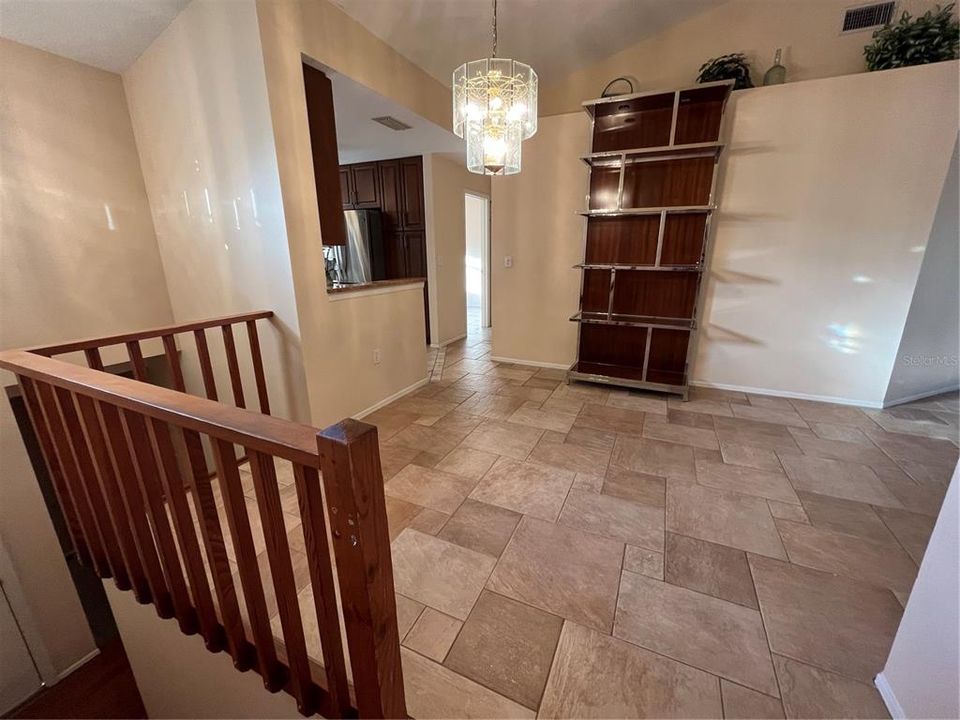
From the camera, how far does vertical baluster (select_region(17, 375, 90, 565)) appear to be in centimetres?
147

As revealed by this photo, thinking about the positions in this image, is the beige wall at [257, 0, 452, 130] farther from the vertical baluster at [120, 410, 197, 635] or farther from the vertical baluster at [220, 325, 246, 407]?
the vertical baluster at [120, 410, 197, 635]

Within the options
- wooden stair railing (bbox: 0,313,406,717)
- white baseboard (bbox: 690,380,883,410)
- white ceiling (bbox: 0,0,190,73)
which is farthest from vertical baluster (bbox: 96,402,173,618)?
white baseboard (bbox: 690,380,883,410)

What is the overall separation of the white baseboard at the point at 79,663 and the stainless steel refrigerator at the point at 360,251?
145 inches

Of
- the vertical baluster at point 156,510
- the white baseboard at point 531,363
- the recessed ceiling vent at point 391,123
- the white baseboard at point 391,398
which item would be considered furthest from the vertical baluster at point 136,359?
the white baseboard at point 531,363

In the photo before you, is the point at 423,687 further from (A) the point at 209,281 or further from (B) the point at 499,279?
(B) the point at 499,279

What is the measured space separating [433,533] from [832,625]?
1517 mm

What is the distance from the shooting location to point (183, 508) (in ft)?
3.56

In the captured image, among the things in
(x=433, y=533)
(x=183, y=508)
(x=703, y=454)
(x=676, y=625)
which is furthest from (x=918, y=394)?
(x=183, y=508)

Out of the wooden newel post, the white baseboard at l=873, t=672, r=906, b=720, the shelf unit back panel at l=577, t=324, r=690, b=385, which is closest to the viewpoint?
the wooden newel post

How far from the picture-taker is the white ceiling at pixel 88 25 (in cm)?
195

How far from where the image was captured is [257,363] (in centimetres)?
237

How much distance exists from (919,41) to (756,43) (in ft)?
3.18

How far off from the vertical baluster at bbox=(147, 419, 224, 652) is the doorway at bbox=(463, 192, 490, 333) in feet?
15.8

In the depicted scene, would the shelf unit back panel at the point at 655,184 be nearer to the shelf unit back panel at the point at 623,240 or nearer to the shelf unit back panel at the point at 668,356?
the shelf unit back panel at the point at 623,240
